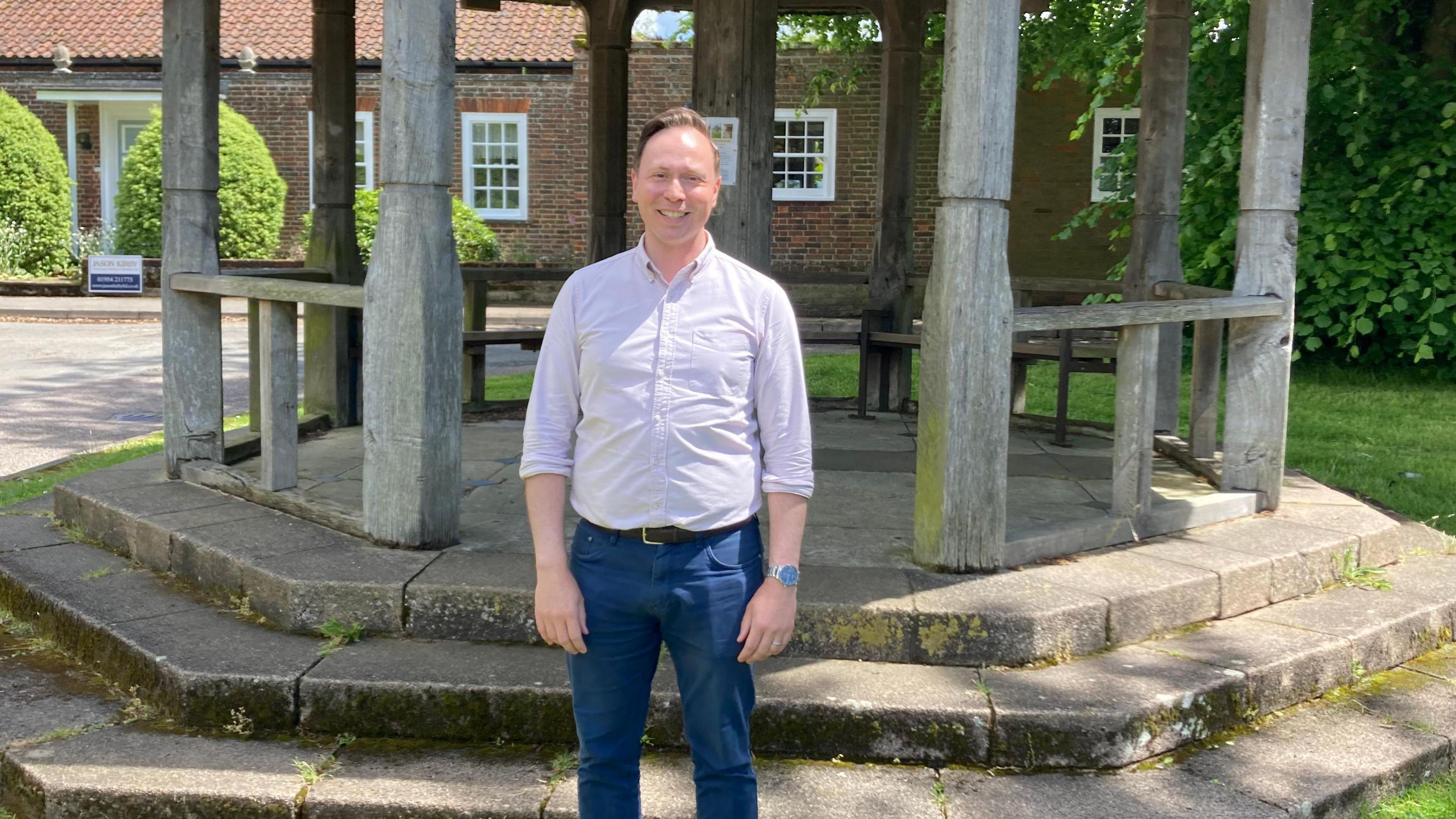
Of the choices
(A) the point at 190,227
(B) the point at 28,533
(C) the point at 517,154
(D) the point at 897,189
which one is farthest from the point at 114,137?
(B) the point at 28,533

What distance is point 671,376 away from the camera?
281 centimetres

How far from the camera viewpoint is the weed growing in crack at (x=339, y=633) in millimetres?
4406

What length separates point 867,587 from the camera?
4539 mm

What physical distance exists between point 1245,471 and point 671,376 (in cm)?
407

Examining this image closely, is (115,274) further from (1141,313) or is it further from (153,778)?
(1141,313)

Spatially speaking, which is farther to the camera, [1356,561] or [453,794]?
[1356,561]

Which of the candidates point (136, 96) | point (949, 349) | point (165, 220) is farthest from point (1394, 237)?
point (136, 96)

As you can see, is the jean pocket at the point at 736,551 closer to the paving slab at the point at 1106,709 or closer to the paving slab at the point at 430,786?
the paving slab at the point at 430,786

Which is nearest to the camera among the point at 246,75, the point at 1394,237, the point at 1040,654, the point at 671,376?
the point at 671,376

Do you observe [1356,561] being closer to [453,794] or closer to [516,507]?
[516,507]

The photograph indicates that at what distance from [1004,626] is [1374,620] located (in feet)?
5.32

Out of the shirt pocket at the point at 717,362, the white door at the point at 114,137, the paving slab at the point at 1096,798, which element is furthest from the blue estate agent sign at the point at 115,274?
the shirt pocket at the point at 717,362

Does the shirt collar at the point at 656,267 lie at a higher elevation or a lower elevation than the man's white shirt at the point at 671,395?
higher

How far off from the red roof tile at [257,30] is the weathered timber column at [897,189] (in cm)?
1625
